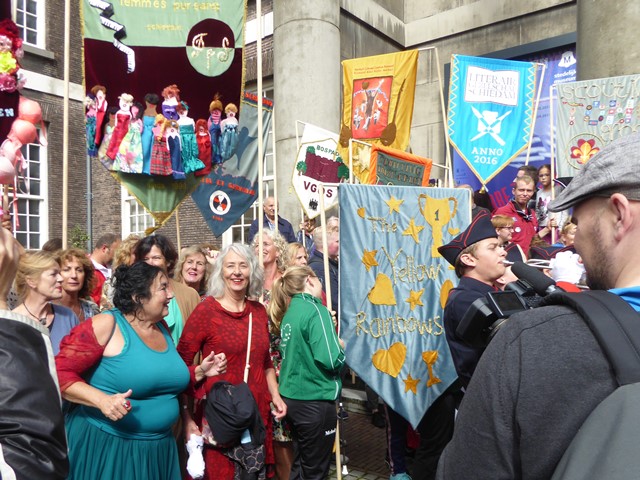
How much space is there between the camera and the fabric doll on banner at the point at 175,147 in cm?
354

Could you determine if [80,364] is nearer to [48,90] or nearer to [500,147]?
[500,147]

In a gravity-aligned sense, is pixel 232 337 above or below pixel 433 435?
above

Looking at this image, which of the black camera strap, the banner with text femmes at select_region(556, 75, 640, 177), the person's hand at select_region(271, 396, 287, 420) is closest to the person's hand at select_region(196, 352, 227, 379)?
the person's hand at select_region(271, 396, 287, 420)

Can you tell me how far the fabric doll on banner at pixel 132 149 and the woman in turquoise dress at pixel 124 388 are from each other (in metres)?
1.15

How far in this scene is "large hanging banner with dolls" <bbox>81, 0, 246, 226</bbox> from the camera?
3414mm

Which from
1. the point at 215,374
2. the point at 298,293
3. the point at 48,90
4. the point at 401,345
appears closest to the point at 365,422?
the point at 401,345

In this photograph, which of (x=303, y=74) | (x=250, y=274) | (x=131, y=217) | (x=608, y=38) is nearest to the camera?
(x=250, y=274)

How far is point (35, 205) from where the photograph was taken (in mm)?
14305

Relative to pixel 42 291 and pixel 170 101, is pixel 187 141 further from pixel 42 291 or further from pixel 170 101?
pixel 42 291

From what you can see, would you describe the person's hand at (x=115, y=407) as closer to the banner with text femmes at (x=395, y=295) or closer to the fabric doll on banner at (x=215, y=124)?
the banner with text femmes at (x=395, y=295)

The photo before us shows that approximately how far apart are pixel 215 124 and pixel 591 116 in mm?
4380

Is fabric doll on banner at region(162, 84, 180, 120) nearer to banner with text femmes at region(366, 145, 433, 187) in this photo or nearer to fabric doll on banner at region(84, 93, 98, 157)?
fabric doll on banner at region(84, 93, 98, 157)

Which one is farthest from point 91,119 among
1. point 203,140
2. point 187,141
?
point 203,140

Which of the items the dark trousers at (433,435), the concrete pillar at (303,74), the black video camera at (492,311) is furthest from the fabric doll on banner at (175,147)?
the concrete pillar at (303,74)
